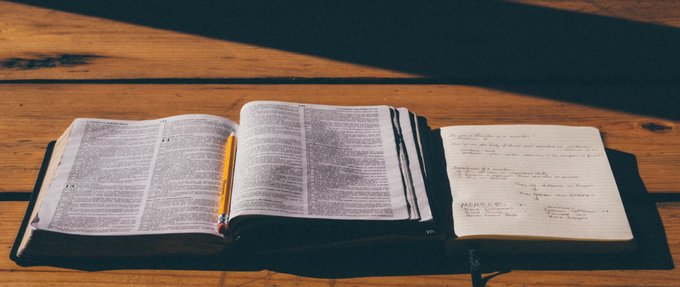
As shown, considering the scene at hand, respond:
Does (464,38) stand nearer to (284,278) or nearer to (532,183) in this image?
(532,183)

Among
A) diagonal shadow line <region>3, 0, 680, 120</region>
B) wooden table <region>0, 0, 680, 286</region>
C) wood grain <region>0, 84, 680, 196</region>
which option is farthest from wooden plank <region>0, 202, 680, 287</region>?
diagonal shadow line <region>3, 0, 680, 120</region>

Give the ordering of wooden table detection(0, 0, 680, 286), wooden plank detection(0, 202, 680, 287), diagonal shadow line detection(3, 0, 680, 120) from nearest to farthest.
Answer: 1. wooden plank detection(0, 202, 680, 287)
2. wooden table detection(0, 0, 680, 286)
3. diagonal shadow line detection(3, 0, 680, 120)

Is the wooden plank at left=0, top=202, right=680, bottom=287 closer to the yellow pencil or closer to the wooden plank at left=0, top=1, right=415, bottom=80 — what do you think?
the yellow pencil

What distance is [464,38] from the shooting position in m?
1.17

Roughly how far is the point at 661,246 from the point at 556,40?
60 cm

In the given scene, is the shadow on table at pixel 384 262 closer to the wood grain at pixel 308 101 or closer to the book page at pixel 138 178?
the book page at pixel 138 178

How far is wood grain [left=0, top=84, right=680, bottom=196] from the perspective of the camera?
2.90ft

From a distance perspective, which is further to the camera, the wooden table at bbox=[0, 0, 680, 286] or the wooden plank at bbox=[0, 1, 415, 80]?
the wooden plank at bbox=[0, 1, 415, 80]

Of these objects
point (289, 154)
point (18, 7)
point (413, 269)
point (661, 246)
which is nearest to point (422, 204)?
point (413, 269)

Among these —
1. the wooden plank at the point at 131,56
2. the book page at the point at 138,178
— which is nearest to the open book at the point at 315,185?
the book page at the point at 138,178

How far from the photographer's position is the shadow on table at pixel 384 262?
2.27 ft

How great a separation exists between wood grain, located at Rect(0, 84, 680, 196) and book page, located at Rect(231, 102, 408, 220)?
0.14 m

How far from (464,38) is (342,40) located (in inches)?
12.4

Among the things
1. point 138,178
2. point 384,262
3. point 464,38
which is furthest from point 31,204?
point 464,38
